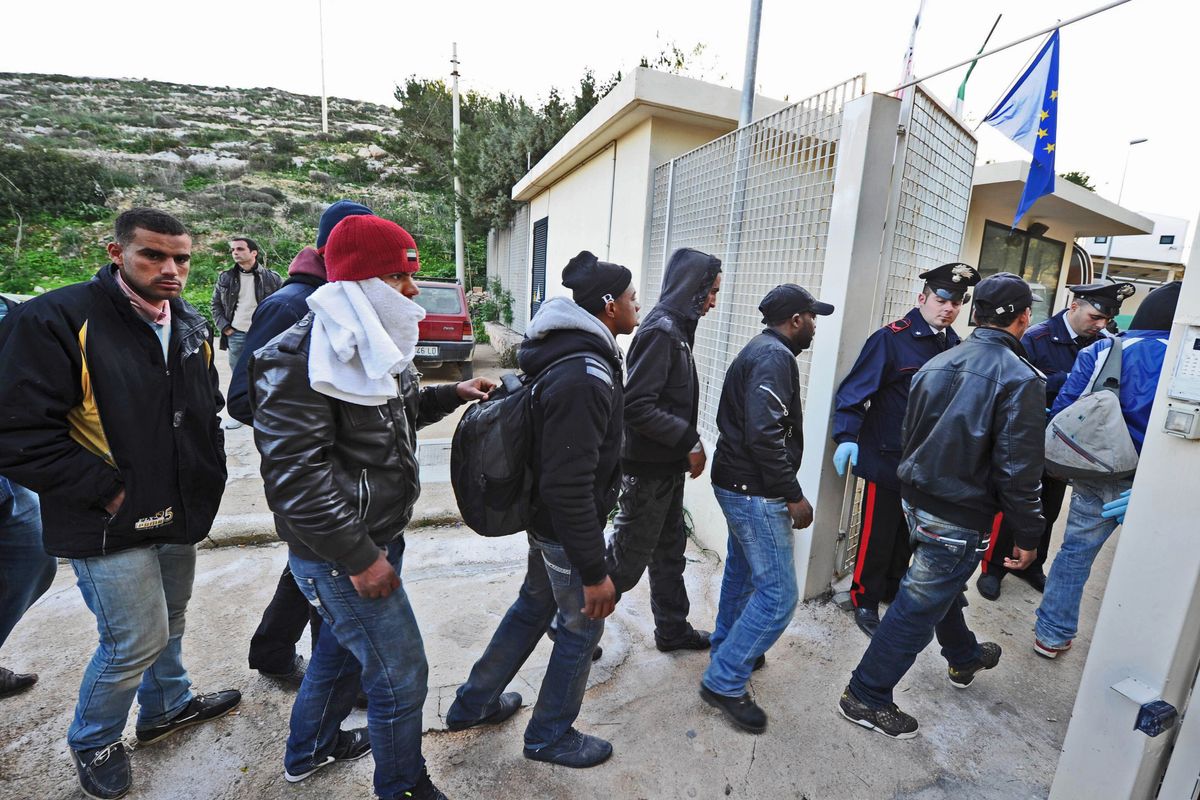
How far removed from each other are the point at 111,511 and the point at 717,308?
356 cm

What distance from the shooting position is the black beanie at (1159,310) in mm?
2684

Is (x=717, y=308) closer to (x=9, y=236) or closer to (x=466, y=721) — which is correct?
(x=466, y=721)

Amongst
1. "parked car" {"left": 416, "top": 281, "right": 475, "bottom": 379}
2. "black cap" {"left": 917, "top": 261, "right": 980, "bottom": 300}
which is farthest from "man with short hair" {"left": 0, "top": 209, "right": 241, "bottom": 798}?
"parked car" {"left": 416, "top": 281, "right": 475, "bottom": 379}

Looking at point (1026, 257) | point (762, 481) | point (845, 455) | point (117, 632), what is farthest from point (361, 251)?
point (1026, 257)

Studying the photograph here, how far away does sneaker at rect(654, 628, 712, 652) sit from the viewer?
9.53 ft

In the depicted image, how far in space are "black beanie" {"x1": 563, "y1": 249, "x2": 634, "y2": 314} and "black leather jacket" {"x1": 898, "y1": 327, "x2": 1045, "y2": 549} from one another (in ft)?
4.23

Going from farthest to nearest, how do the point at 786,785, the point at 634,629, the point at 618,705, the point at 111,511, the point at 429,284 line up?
the point at 429,284 < the point at 634,629 < the point at 618,705 < the point at 786,785 < the point at 111,511

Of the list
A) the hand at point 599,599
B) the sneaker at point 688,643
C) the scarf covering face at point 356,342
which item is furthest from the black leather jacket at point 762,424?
the scarf covering face at point 356,342

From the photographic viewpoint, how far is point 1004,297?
2135 millimetres

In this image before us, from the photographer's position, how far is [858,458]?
306 centimetres

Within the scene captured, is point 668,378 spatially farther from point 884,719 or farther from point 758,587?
point 884,719

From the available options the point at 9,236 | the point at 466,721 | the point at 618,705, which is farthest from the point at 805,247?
the point at 9,236

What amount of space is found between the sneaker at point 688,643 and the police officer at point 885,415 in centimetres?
92

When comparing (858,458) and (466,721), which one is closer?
(466,721)
